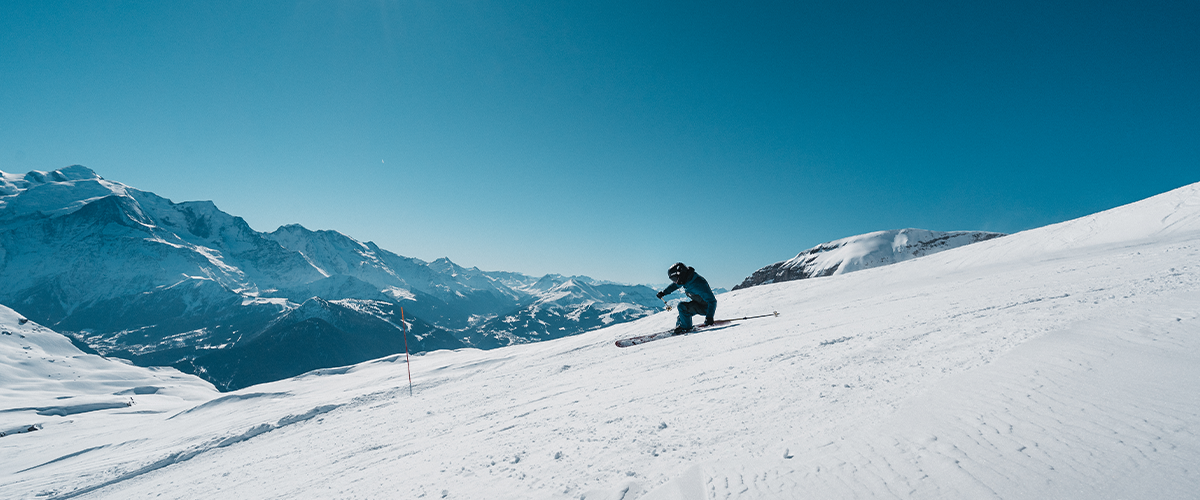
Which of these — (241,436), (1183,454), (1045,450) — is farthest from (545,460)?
(241,436)

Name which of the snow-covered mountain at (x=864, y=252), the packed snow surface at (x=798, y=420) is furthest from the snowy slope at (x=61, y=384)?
the snow-covered mountain at (x=864, y=252)

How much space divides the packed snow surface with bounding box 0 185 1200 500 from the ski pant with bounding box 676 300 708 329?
4.93 ft

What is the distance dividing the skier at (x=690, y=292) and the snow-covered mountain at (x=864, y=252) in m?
48.6

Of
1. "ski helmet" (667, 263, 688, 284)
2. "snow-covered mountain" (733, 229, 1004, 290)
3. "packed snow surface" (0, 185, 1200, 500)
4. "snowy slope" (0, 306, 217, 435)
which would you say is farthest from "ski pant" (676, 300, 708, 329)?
"snow-covered mountain" (733, 229, 1004, 290)

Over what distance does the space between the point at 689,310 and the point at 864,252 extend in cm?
6337

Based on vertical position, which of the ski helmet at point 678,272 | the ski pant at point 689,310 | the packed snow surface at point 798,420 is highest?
the ski helmet at point 678,272

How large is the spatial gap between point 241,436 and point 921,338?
1410 centimetres

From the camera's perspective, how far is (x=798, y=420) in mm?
4289

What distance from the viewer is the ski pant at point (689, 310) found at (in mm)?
13016

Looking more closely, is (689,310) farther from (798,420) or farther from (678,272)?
(798,420)

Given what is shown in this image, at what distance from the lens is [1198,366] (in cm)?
459

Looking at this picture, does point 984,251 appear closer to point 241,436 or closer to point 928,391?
point 928,391

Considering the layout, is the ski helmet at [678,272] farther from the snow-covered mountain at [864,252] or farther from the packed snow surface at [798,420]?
the snow-covered mountain at [864,252]

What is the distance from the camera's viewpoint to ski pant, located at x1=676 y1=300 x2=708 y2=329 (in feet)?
42.7
